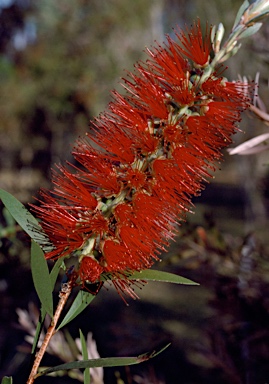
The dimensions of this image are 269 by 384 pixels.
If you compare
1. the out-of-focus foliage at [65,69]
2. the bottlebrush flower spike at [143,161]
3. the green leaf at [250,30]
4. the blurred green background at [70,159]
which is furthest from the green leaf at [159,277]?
the out-of-focus foliage at [65,69]

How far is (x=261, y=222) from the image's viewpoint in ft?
34.2

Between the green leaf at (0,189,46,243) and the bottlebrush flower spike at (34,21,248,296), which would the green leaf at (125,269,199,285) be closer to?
the bottlebrush flower spike at (34,21,248,296)

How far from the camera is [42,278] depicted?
0.69 m

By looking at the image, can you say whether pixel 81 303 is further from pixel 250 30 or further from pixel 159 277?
pixel 250 30

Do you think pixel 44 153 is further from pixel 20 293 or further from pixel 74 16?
pixel 20 293

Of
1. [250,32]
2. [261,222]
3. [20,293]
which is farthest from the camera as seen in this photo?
[261,222]

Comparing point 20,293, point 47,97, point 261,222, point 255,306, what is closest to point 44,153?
point 47,97

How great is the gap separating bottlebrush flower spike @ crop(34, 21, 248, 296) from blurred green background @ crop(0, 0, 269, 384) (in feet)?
1.74

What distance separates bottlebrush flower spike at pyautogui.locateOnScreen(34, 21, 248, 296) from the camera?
0.72 m

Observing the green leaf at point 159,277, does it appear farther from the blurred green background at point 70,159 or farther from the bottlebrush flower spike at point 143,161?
the blurred green background at point 70,159

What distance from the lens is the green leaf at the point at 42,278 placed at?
684mm

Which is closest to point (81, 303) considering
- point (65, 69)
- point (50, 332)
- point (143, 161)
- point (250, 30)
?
point (50, 332)

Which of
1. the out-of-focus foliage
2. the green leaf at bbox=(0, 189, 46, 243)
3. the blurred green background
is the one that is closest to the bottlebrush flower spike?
the green leaf at bbox=(0, 189, 46, 243)

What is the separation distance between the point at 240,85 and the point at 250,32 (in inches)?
3.9
